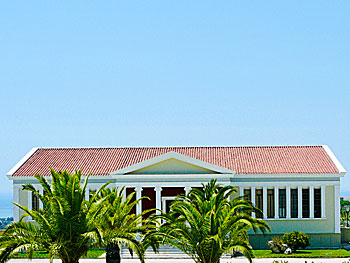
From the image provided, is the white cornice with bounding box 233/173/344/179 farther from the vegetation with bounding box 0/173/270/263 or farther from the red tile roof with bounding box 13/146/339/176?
the vegetation with bounding box 0/173/270/263

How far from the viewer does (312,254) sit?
145 feet

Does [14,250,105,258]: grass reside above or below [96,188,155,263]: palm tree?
below

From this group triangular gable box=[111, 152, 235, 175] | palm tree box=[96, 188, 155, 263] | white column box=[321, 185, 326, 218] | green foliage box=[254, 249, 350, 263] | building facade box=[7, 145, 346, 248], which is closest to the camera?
palm tree box=[96, 188, 155, 263]

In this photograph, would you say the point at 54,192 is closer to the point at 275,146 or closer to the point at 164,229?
the point at 164,229

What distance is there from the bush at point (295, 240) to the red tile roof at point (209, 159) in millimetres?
5053

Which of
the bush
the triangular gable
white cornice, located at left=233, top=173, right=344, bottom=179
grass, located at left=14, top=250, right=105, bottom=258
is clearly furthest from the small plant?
grass, located at left=14, top=250, right=105, bottom=258

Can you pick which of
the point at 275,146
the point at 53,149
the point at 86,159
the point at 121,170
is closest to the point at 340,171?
the point at 275,146

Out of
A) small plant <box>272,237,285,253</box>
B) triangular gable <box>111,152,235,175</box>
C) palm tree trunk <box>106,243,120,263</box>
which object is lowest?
small plant <box>272,237,285,253</box>

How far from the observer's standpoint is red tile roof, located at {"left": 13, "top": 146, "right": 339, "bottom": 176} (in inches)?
2010

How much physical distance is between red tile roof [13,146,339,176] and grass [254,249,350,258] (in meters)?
5.95

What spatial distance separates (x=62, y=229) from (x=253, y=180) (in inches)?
Answer: 877

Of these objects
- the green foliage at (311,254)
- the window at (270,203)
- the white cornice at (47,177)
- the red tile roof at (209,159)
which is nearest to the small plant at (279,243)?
the green foliage at (311,254)

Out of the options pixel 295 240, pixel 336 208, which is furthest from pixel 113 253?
pixel 336 208

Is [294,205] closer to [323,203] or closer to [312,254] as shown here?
[323,203]
